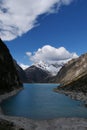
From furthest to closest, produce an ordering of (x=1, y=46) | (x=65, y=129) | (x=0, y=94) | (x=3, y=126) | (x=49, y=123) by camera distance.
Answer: (x=1, y=46), (x=0, y=94), (x=49, y=123), (x=65, y=129), (x=3, y=126)

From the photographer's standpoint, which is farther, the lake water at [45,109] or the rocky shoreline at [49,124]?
the lake water at [45,109]

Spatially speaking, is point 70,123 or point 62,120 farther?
point 62,120

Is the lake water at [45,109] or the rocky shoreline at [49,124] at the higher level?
the lake water at [45,109]

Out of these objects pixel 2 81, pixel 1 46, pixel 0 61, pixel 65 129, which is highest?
pixel 1 46

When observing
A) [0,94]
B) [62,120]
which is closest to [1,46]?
[0,94]

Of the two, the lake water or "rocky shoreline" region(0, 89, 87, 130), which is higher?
the lake water

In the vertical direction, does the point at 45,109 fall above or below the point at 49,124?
above

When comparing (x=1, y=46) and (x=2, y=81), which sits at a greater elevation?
(x=1, y=46)

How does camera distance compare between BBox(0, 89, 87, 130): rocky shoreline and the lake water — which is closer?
BBox(0, 89, 87, 130): rocky shoreline

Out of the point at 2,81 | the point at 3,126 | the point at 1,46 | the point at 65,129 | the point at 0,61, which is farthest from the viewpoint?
the point at 1,46

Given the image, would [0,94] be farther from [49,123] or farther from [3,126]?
[3,126]

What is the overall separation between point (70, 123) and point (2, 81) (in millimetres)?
98713

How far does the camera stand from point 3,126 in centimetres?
4956

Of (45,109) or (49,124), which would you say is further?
(45,109)
